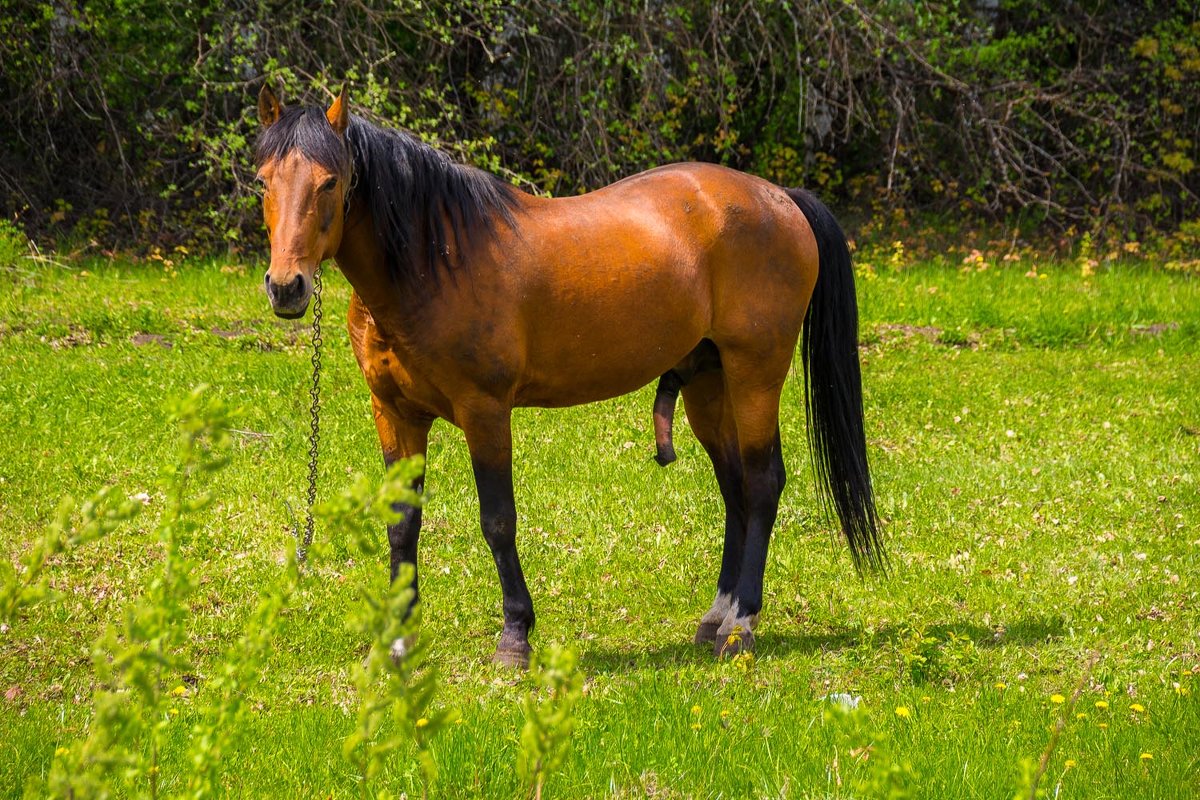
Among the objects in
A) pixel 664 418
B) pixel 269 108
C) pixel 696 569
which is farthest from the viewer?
pixel 696 569

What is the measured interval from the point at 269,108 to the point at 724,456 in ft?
7.71

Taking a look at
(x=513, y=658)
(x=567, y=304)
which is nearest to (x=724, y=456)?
(x=567, y=304)

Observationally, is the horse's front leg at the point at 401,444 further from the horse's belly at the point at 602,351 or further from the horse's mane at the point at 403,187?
the horse's mane at the point at 403,187

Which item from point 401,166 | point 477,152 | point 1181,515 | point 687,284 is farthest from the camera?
point 477,152

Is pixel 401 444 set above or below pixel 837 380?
below

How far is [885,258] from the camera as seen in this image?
14.0 m

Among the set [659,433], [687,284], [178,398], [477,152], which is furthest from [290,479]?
[477,152]

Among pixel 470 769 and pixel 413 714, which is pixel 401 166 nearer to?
pixel 470 769

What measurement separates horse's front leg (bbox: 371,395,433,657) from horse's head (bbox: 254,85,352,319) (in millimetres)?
828

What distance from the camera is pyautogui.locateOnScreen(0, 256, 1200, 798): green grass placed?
13.5ft

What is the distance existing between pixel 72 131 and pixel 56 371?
5537 millimetres

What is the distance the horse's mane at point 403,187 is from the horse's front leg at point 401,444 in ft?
1.92

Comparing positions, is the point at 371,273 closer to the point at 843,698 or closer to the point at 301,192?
the point at 301,192

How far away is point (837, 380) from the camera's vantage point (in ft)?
18.9
